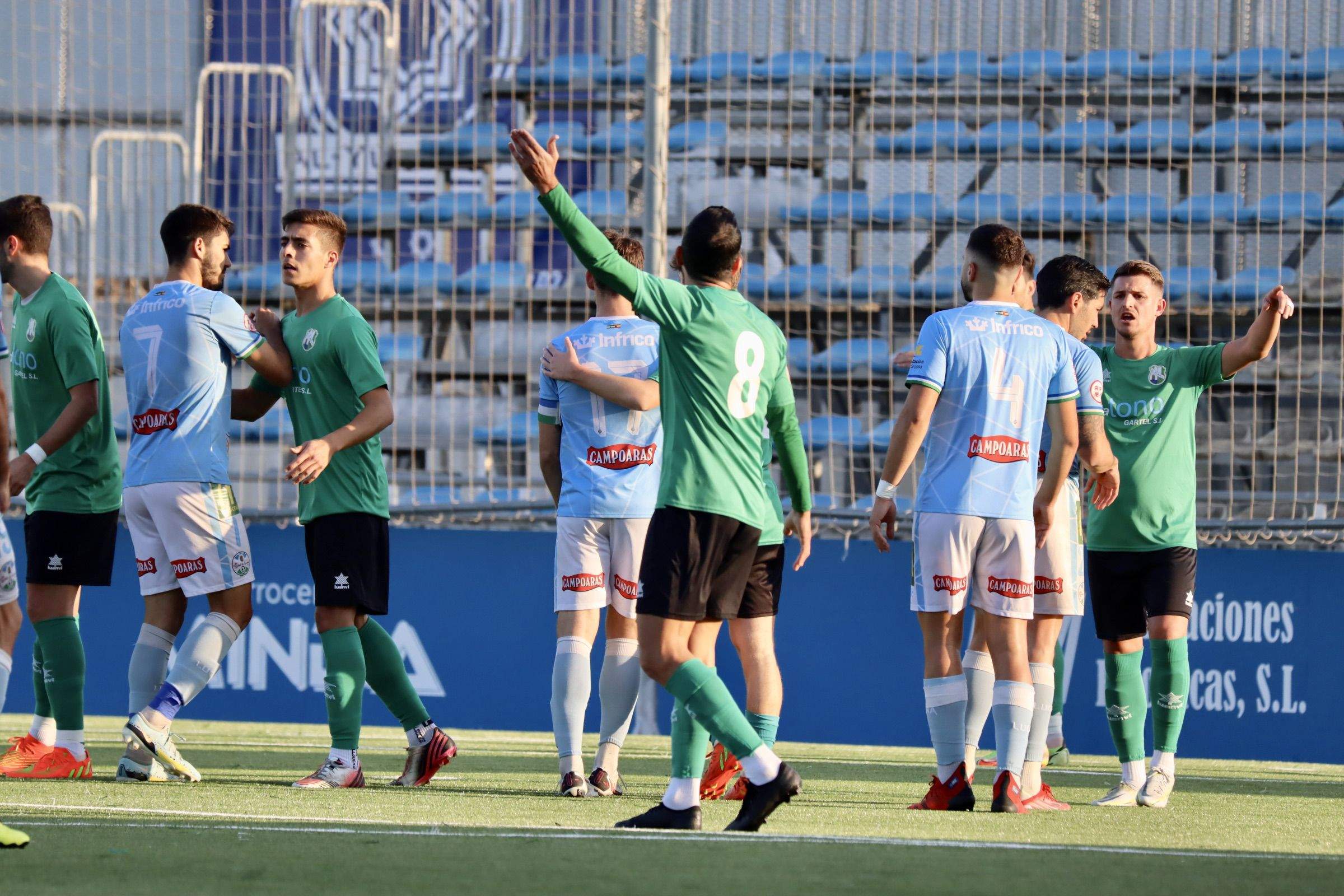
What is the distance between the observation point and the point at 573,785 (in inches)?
197

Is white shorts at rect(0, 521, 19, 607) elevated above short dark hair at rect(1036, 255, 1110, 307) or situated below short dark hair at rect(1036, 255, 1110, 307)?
below

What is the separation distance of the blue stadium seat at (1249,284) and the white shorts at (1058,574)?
412 cm

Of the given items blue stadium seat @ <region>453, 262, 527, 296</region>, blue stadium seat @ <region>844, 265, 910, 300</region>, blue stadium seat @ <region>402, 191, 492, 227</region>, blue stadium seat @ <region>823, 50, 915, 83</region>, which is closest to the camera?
blue stadium seat @ <region>844, 265, 910, 300</region>

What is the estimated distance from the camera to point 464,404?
32.4 feet

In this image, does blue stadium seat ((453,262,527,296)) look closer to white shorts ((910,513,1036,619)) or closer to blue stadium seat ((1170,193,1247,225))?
blue stadium seat ((1170,193,1247,225))

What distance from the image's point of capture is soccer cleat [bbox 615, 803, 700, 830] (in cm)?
394

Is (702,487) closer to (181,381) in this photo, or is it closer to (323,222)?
(323,222)

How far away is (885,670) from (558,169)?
4273mm

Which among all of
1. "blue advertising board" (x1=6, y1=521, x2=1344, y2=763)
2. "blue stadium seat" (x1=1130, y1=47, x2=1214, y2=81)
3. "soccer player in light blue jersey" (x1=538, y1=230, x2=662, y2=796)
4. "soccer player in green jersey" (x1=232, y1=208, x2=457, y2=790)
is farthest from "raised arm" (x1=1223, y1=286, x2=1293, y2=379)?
"blue stadium seat" (x1=1130, y1=47, x2=1214, y2=81)

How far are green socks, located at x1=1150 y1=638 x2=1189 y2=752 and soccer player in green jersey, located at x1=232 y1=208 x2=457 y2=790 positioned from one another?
2283 millimetres

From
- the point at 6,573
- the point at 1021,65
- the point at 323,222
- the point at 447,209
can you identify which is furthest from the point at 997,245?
the point at 447,209

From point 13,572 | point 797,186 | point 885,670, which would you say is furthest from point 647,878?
point 797,186

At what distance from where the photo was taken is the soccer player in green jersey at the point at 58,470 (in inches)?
206

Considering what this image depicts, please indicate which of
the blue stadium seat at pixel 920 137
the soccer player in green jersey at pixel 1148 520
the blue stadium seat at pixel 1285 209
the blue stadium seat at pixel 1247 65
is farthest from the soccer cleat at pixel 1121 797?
the blue stadium seat at pixel 1247 65
